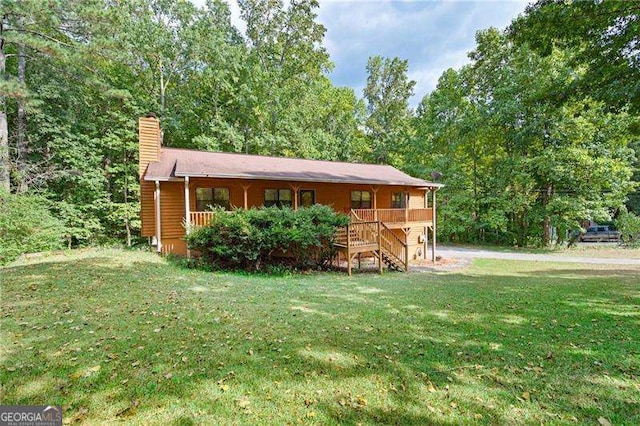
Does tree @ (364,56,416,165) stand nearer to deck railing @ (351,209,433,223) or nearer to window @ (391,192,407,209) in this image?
window @ (391,192,407,209)

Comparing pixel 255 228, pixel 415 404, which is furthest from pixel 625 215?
pixel 415 404

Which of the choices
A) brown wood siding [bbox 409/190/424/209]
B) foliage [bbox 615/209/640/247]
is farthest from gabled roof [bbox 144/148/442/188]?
foliage [bbox 615/209/640/247]

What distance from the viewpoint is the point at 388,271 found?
12.7 meters

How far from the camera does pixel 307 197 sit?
1525cm

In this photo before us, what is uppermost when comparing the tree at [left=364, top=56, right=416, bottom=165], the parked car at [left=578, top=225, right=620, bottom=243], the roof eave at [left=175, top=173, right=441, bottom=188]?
the tree at [left=364, top=56, right=416, bottom=165]

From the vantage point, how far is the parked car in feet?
83.3

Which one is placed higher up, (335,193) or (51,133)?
(51,133)

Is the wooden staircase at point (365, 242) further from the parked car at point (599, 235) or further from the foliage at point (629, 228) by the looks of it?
the parked car at point (599, 235)

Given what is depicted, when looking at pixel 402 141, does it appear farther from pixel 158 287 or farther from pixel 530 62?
pixel 158 287

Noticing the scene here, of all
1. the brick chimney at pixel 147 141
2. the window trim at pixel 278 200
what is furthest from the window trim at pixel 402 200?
the brick chimney at pixel 147 141

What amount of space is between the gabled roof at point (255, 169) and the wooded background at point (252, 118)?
447 cm

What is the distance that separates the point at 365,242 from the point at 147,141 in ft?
35.1

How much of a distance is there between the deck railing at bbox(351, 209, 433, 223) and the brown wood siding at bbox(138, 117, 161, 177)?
374 inches

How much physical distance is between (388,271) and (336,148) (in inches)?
690
